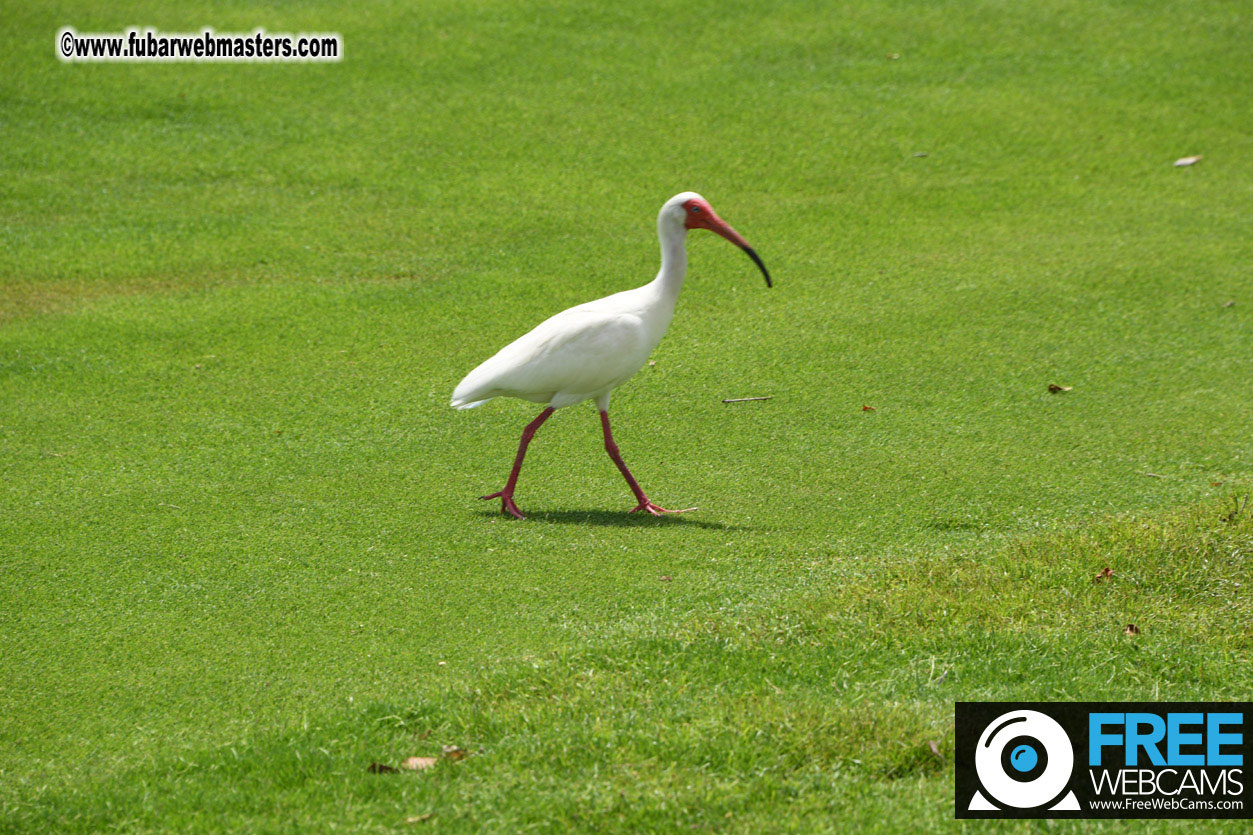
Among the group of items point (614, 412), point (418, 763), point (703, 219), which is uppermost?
point (703, 219)

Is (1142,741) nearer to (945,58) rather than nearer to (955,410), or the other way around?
(955,410)

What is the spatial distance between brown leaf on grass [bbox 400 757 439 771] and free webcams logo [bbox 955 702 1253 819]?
4.63 feet

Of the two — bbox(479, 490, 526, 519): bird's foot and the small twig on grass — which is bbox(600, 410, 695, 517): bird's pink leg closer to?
bbox(479, 490, 526, 519): bird's foot

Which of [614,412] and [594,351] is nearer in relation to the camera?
[594,351]

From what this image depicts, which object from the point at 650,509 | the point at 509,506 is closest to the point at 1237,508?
the point at 650,509

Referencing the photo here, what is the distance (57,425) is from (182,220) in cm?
302

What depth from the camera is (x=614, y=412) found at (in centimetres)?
651

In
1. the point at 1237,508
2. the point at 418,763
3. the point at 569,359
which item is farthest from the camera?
the point at 569,359

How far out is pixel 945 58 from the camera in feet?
36.7

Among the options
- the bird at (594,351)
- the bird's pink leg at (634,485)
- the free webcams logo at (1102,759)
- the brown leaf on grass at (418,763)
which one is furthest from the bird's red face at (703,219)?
the brown leaf on grass at (418,763)

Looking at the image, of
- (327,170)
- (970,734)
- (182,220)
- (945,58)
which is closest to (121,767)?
(970,734)

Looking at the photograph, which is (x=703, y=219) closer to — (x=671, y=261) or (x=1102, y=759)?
(x=671, y=261)

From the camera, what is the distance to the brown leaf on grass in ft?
11.1

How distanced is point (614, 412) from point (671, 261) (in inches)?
52.3
